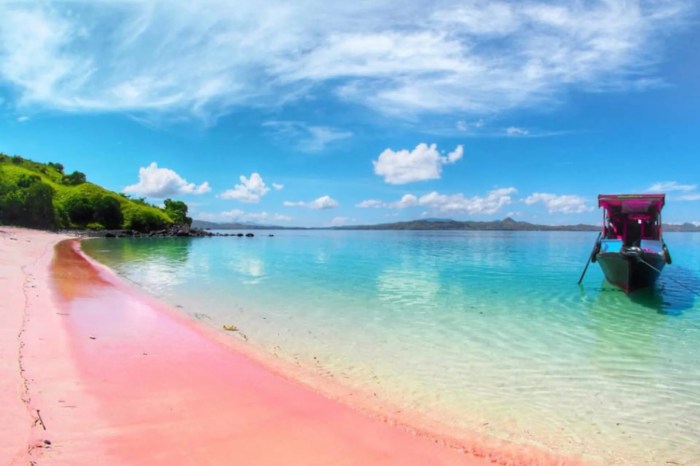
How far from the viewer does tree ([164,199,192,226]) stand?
117m

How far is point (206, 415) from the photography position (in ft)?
16.5

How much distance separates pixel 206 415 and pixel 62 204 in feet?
319

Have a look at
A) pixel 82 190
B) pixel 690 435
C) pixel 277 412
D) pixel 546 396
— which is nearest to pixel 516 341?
pixel 546 396

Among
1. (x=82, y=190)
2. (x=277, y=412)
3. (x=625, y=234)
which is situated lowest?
(x=277, y=412)

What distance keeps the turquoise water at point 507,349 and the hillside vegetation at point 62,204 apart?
60731 mm

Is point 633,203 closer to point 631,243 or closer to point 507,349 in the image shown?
point 631,243

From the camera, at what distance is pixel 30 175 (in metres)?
70.3

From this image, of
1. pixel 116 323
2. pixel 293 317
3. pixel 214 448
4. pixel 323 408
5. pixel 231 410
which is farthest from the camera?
pixel 293 317

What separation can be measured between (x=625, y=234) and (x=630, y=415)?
22.7m

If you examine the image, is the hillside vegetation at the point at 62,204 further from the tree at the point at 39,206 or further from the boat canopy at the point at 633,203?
the boat canopy at the point at 633,203

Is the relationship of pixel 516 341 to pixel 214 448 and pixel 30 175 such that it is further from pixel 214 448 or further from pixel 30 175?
pixel 30 175

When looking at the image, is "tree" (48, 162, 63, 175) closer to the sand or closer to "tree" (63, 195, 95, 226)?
"tree" (63, 195, 95, 226)

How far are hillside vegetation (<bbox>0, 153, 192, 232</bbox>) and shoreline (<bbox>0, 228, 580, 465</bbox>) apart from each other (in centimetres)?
7028

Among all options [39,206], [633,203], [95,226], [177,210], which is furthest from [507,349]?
[177,210]
